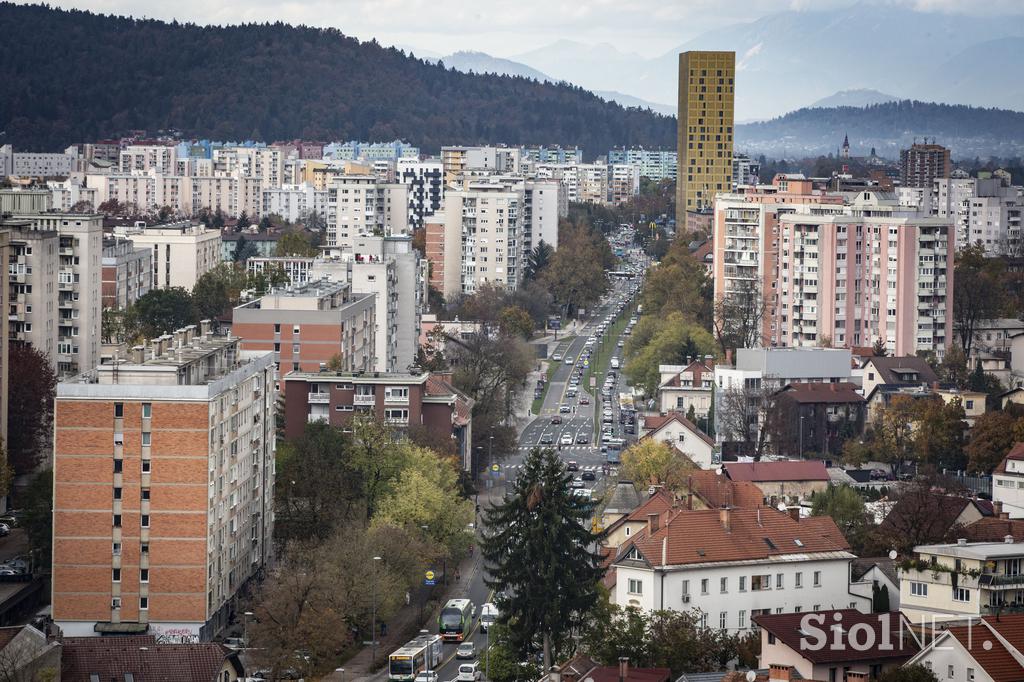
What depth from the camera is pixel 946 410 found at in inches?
2435

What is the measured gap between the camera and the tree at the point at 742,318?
82938 millimetres

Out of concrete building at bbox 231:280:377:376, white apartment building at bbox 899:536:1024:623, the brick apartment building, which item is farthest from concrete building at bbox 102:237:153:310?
white apartment building at bbox 899:536:1024:623

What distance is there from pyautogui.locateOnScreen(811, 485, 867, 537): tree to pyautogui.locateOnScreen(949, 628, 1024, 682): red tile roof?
14879mm

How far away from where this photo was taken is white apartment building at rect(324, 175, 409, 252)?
12394cm

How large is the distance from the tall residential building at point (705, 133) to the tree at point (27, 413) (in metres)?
92.2

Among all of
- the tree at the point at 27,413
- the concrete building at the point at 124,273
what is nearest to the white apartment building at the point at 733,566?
the tree at the point at 27,413

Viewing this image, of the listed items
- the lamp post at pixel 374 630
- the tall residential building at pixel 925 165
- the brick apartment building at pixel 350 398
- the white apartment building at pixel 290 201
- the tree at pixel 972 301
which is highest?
the tall residential building at pixel 925 165

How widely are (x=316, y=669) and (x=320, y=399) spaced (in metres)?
19.2

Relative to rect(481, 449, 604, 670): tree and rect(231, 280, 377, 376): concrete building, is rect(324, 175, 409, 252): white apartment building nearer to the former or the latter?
rect(231, 280, 377, 376): concrete building

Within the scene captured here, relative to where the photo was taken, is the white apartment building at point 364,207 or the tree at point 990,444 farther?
the white apartment building at point 364,207

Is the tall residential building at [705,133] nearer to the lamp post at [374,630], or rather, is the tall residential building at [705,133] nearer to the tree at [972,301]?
the tree at [972,301]

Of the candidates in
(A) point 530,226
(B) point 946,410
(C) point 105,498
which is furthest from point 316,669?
(A) point 530,226

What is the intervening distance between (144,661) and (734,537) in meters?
11.1

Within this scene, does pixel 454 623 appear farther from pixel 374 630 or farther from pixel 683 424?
pixel 683 424
